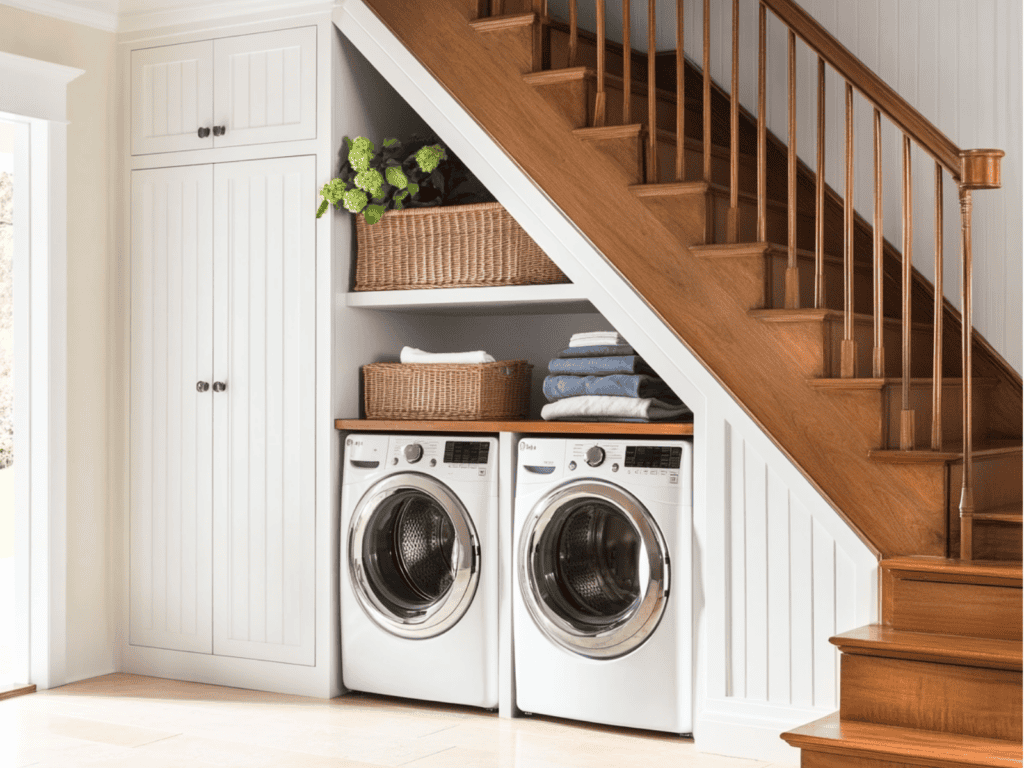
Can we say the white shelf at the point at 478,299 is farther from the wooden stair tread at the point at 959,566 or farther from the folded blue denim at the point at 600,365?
the wooden stair tread at the point at 959,566

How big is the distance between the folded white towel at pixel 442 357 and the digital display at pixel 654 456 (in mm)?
615

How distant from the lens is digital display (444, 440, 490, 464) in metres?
3.76

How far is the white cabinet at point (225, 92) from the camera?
156 inches

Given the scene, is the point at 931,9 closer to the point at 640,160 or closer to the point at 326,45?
the point at 640,160

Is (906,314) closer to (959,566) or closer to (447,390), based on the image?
(959,566)

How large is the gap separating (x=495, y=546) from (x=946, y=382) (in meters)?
1.43

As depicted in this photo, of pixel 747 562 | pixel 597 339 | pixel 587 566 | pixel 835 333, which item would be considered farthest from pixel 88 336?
pixel 835 333

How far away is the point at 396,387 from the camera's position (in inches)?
156

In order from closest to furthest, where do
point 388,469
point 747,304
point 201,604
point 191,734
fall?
point 747,304 < point 191,734 < point 388,469 < point 201,604

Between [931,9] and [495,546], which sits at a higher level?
[931,9]

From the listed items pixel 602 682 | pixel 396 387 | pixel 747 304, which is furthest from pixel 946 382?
pixel 396 387

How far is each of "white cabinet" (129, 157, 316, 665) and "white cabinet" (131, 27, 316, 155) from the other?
109 millimetres

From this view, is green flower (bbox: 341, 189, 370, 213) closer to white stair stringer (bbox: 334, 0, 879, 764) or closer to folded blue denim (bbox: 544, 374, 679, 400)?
white stair stringer (bbox: 334, 0, 879, 764)

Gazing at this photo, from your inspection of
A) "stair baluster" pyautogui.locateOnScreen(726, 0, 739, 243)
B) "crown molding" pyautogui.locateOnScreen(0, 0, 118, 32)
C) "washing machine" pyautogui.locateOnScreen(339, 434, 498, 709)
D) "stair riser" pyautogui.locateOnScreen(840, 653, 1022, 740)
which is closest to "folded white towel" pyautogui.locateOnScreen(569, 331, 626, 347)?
"washing machine" pyautogui.locateOnScreen(339, 434, 498, 709)
